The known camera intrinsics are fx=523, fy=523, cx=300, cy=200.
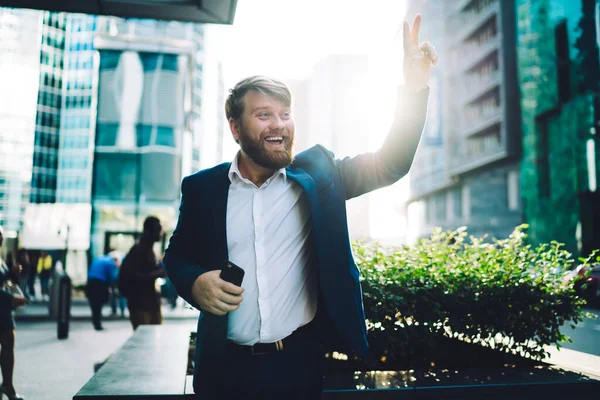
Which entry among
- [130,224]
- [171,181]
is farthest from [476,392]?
[171,181]

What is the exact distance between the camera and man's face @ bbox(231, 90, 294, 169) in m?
1.89

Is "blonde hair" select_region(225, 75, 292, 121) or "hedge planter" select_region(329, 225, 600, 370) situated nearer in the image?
"blonde hair" select_region(225, 75, 292, 121)

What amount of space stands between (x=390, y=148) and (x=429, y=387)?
2275mm

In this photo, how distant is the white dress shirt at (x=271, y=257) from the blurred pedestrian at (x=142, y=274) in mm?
4788

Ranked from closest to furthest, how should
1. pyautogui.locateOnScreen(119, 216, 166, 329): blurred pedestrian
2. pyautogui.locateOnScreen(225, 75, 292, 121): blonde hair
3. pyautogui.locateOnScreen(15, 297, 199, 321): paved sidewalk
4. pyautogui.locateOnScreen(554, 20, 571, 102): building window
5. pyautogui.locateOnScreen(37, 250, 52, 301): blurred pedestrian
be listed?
pyautogui.locateOnScreen(225, 75, 292, 121): blonde hair < pyautogui.locateOnScreen(119, 216, 166, 329): blurred pedestrian < pyautogui.locateOnScreen(15, 297, 199, 321): paved sidewalk < pyautogui.locateOnScreen(37, 250, 52, 301): blurred pedestrian < pyautogui.locateOnScreen(554, 20, 571, 102): building window

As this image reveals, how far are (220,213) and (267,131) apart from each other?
0.34 metres

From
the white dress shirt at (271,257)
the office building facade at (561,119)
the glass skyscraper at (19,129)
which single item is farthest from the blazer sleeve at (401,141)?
the glass skyscraper at (19,129)

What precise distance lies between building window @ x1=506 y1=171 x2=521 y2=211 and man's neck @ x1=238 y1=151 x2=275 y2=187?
122 feet

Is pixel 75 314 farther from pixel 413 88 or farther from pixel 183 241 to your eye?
pixel 413 88

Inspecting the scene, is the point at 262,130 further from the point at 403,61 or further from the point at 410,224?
the point at 410,224

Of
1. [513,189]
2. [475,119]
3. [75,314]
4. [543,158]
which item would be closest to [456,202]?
[475,119]

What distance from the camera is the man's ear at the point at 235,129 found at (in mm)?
2051

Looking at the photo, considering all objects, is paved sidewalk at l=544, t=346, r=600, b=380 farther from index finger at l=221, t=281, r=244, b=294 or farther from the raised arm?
index finger at l=221, t=281, r=244, b=294

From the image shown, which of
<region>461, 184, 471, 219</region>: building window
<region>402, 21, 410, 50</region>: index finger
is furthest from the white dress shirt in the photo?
<region>461, 184, 471, 219</region>: building window
